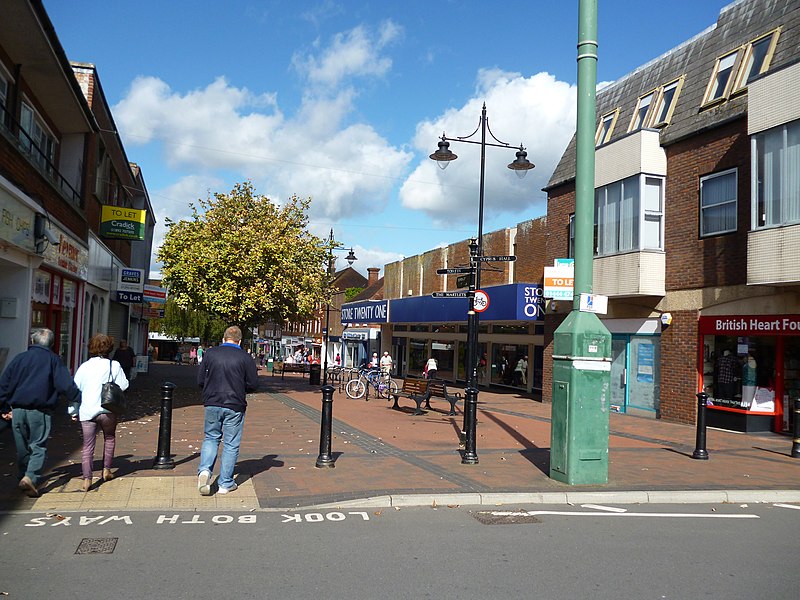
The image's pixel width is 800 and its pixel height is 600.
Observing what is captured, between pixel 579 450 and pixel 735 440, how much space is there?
22.9 ft

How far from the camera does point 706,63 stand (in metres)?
17.4

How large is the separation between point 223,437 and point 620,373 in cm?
1373

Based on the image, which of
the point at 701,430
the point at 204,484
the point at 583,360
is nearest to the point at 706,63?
the point at 701,430

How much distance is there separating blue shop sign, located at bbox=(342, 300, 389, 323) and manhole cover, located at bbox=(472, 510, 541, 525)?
3031cm

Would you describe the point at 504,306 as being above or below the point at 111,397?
above

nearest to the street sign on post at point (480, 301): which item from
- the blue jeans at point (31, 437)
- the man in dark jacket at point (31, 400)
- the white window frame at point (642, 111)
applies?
the white window frame at point (642, 111)

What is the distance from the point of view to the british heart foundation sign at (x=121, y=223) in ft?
68.6

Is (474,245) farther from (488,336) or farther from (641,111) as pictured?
(488,336)

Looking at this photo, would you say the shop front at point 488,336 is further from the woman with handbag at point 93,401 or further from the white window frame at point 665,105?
the woman with handbag at point 93,401

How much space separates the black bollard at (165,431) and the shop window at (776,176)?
1178 cm

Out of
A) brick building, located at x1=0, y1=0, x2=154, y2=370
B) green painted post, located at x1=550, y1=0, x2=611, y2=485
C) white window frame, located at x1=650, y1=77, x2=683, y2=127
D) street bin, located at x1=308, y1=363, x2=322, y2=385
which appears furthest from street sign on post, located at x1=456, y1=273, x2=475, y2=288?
street bin, located at x1=308, y1=363, x2=322, y2=385

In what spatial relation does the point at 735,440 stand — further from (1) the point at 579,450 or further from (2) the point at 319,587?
(2) the point at 319,587

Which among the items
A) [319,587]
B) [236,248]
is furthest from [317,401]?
[319,587]

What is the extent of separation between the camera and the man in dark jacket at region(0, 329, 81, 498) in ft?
22.6
